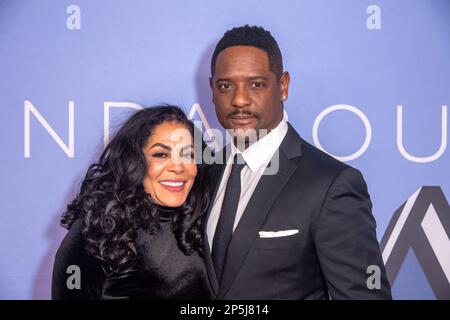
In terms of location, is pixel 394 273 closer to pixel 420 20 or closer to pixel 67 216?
pixel 420 20

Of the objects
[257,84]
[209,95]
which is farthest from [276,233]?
[209,95]

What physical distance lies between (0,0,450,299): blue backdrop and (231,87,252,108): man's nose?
2.53ft

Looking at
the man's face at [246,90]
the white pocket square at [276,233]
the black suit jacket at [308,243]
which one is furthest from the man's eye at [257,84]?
the white pocket square at [276,233]

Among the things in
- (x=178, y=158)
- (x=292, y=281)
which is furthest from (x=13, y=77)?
(x=292, y=281)

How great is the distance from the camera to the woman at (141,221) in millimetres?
2004

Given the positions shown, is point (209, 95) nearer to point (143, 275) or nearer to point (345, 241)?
point (143, 275)

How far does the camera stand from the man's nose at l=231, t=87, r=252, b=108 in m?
2.03

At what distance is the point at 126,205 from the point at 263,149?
1.92 ft

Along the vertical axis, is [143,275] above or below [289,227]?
below

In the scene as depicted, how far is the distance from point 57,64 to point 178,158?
1.19 meters

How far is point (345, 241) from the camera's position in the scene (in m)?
1.79

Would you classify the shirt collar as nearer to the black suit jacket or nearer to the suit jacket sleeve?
the black suit jacket

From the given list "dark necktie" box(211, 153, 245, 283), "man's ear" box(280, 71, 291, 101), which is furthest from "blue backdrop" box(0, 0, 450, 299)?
"dark necktie" box(211, 153, 245, 283)
